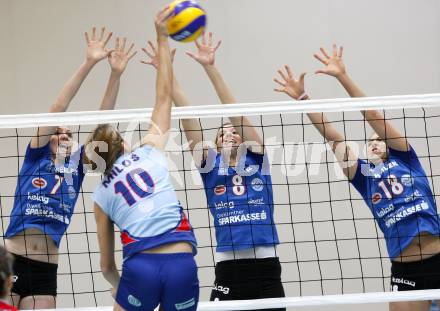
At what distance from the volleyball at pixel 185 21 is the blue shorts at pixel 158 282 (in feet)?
4.08

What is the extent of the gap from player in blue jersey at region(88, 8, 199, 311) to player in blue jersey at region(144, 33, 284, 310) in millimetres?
1357

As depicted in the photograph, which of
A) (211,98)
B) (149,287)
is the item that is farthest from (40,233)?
(211,98)

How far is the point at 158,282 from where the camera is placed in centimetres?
336

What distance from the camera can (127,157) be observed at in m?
3.55

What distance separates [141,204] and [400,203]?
6.89ft

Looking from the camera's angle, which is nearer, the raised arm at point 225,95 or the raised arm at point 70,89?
the raised arm at point 70,89

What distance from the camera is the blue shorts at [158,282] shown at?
11.0 feet

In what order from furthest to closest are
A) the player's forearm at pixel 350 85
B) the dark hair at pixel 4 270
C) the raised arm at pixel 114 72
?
the raised arm at pixel 114 72 < the player's forearm at pixel 350 85 < the dark hair at pixel 4 270

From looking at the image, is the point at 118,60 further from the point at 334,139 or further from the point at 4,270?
the point at 4,270

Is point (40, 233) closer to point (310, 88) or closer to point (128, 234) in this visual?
point (128, 234)

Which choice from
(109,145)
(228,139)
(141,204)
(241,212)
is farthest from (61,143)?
(141,204)

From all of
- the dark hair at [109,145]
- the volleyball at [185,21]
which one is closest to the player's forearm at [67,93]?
the volleyball at [185,21]

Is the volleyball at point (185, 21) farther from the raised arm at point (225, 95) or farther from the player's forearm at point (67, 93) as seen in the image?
the player's forearm at point (67, 93)

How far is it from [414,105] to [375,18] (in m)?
3.30
